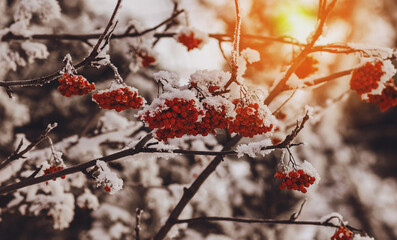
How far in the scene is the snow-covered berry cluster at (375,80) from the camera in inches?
89.1

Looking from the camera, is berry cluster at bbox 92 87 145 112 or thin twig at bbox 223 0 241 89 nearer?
thin twig at bbox 223 0 241 89

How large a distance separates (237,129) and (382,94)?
1.27 metres

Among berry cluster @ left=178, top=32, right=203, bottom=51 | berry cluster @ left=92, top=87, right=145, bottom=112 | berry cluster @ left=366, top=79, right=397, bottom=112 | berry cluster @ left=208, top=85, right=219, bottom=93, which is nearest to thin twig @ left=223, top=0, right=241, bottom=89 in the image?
berry cluster @ left=208, top=85, right=219, bottom=93

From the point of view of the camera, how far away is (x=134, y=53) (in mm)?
3783

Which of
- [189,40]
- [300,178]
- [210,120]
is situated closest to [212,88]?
[210,120]

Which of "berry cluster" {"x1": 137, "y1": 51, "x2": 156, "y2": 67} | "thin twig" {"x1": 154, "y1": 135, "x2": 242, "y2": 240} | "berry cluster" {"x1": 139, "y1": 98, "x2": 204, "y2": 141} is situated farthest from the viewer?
"berry cluster" {"x1": 137, "y1": 51, "x2": 156, "y2": 67}

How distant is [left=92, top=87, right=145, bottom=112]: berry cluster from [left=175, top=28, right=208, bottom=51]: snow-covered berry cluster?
5.91 ft

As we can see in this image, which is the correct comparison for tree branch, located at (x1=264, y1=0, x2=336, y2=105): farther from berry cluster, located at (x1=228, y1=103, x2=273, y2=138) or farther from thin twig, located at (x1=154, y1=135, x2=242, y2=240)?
berry cluster, located at (x1=228, y1=103, x2=273, y2=138)

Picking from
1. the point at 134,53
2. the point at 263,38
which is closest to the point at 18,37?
the point at 134,53

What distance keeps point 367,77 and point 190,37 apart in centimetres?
189

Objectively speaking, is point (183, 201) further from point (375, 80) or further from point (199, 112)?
point (375, 80)

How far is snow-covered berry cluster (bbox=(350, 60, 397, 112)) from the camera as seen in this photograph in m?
2.26

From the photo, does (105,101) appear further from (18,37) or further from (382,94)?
(18,37)

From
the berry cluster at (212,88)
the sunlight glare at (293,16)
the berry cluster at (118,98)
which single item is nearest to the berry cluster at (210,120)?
the berry cluster at (212,88)
